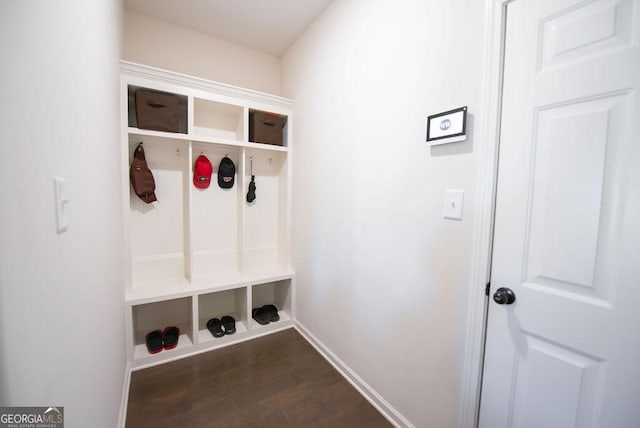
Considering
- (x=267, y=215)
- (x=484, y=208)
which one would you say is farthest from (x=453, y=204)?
(x=267, y=215)

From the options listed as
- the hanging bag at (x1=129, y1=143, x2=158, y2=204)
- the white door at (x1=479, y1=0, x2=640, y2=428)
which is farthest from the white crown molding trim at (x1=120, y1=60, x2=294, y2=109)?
the white door at (x1=479, y1=0, x2=640, y2=428)

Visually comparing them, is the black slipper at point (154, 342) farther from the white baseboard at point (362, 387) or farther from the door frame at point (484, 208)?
the door frame at point (484, 208)

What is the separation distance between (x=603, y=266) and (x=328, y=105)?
187cm

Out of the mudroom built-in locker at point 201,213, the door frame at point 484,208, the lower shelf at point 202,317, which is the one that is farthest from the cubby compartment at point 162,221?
the door frame at point 484,208

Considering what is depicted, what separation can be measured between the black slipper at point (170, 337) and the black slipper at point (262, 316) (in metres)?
0.69

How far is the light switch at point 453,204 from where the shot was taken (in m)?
1.20

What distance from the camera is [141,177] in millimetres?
2084

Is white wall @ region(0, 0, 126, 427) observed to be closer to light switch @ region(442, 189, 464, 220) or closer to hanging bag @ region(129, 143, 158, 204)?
hanging bag @ region(129, 143, 158, 204)

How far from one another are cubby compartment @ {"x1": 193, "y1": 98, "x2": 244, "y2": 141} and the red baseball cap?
0.28 m

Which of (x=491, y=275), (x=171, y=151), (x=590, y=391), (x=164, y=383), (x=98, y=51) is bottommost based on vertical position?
(x=164, y=383)

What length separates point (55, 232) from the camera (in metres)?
0.62

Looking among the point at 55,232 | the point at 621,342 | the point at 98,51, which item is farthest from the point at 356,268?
the point at 98,51

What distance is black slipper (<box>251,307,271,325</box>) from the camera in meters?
2.52

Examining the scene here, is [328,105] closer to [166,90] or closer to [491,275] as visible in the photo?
[166,90]
